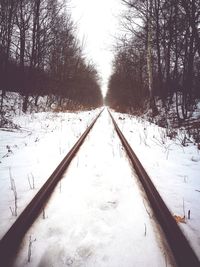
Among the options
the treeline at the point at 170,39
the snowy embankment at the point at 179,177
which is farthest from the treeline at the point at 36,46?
the snowy embankment at the point at 179,177

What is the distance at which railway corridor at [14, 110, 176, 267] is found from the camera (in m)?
1.69

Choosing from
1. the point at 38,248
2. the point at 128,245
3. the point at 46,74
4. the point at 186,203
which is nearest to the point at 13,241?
the point at 38,248

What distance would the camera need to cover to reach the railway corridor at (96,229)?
1692 mm

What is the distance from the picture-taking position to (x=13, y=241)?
1803 mm

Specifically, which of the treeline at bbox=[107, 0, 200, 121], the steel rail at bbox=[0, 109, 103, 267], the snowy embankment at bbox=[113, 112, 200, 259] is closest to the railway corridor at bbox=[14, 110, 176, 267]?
the steel rail at bbox=[0, 109, 103, 267]

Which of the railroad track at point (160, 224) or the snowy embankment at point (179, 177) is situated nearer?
the railroad track at point (160, 224)

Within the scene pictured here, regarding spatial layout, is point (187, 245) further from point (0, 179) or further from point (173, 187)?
point (0, 179)

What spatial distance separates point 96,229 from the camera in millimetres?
2072

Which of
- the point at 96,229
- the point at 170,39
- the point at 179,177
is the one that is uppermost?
the point at 170,39

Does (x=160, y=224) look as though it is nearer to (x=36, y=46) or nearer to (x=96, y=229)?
(x=96, y=229)

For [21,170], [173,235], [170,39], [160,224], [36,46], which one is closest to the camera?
[173,235]

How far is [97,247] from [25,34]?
1684 cm

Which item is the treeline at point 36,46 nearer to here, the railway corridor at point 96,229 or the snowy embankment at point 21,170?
the snowy embankment at point 21,170

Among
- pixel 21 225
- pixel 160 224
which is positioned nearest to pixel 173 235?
pixel 160 224
